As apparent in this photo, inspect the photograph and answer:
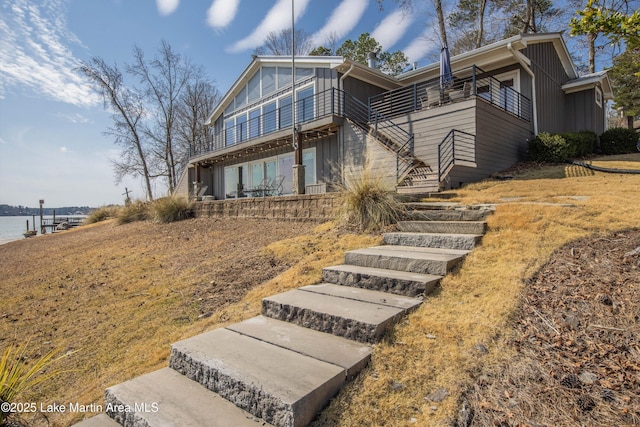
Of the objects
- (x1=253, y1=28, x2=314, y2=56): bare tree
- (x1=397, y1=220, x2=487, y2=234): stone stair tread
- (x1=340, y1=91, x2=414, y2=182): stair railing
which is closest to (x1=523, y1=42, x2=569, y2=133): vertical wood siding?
(x1=340, y1=91, x2=414, y2=182): stair railing

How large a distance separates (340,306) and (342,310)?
11 cm

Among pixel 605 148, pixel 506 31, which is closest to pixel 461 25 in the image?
pixel 506 31

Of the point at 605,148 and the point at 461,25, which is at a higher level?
the point at 461,25

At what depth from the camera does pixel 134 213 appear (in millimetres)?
14445

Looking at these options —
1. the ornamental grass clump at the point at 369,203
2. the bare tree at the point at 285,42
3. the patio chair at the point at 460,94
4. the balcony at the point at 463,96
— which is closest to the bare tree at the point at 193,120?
the bare tree at the point at 285,42

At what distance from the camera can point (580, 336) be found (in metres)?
2.02

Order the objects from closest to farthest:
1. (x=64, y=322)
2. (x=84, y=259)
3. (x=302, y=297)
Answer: (x=302, y=297), (x=64, y=322), (x=84, y=259)

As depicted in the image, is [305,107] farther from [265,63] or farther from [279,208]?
[279,208]

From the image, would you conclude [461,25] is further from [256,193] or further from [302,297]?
[302,297]

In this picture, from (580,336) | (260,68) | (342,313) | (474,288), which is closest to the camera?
(580,336)

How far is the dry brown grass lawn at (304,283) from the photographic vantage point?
6.23ft

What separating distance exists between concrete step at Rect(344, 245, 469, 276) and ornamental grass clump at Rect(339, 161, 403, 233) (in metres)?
1.07

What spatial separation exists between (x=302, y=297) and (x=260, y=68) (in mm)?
15805

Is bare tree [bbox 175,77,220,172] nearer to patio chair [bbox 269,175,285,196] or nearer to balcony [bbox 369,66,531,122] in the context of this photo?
patio chair [bbox 269,175,285,196]
